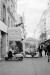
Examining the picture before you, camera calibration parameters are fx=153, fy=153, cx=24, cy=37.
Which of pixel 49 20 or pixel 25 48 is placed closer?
pixel 25 48

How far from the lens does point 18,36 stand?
19.7 meters

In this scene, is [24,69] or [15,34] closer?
[24,69]

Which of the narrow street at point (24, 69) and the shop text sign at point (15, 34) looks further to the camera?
the shop text sign at point (15, 34)

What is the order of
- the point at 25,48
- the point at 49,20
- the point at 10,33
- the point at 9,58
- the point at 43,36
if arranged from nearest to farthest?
the point at 9,58 < the point at 10,33 < the point at 25,48 < the point at 49,20 < the point at 43,36

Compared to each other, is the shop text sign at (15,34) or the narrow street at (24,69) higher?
the shop text sign at (15,34)

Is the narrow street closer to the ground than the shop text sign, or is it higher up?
closer to the ground

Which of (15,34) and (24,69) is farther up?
(15,34)

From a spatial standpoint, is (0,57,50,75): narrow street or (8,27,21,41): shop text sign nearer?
(0,57,50,75): narrow street

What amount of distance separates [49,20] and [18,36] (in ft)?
215

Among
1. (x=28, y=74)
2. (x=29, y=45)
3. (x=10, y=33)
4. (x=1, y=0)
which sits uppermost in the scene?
(x=1, y=0)

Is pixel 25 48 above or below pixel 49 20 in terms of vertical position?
below

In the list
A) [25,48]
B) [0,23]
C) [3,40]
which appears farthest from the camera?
[25,48]

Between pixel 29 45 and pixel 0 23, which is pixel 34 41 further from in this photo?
pixel 0 23

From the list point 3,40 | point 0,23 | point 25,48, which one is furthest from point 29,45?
point 0,23
